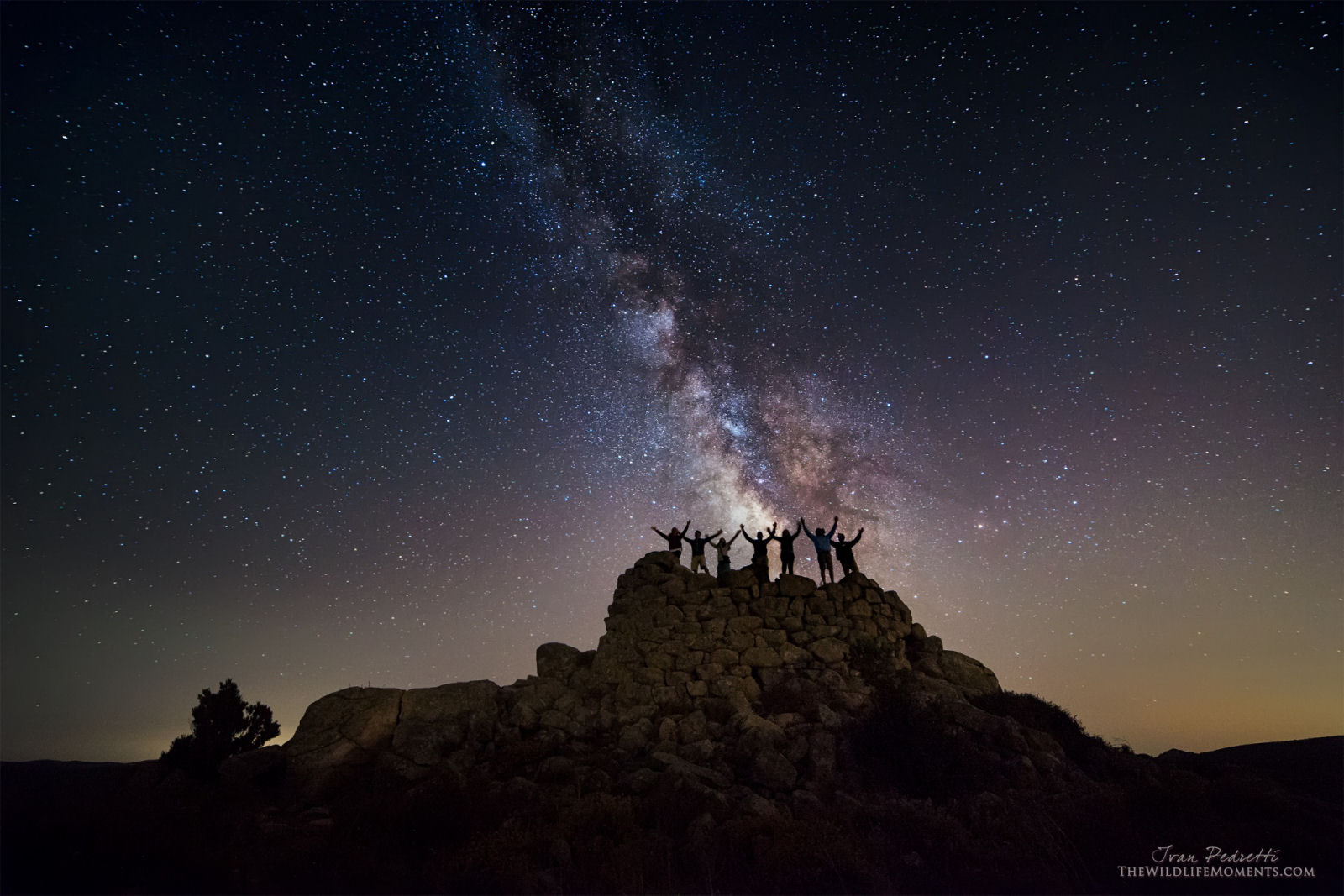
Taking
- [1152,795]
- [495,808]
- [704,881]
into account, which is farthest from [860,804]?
[495,808]

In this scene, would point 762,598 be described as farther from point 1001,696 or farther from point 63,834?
point 63,834

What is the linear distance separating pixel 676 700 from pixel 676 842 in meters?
5.99

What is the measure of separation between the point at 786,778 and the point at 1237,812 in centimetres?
720

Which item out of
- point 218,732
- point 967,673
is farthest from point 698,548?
point 218,732

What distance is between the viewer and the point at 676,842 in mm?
8664

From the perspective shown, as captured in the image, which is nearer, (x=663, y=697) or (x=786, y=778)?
(x=786, y=778)

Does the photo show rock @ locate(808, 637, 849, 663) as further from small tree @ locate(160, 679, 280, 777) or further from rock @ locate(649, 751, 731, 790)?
small tree @ locate(160, 679, 280, 777)

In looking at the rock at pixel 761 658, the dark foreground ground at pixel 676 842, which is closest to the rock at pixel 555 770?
the dark foreground ground at pixel 676 842

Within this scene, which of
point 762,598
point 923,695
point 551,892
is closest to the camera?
point 551,892

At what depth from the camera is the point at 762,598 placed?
1736 cm

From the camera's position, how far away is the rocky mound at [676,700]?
471 inches
